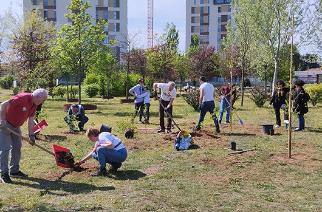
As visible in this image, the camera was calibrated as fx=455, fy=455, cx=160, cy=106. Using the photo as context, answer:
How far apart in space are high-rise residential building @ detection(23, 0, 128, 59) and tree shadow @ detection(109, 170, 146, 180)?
234 feet

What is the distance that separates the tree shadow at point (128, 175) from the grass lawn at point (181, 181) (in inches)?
0.7

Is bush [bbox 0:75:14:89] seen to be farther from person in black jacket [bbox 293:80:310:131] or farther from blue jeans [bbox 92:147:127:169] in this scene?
blue jeans [bbox 92:147:127:169]

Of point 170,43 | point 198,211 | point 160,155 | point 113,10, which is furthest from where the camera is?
point 113,10

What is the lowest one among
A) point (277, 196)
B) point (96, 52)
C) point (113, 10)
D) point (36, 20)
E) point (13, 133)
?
point (277, 196)

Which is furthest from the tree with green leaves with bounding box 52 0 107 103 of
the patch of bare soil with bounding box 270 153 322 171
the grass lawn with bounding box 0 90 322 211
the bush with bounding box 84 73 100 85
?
the patch of bare soil with bounding box 270 153 322 171

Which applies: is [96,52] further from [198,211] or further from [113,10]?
[113,10]

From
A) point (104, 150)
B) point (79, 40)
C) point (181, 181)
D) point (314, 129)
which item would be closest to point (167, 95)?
point (314, 129)

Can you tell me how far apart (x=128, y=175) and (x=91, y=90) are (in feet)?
93.7

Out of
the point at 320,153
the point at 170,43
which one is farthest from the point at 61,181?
the point at 170,43

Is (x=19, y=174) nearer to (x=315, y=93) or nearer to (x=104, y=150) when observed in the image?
(x=104, y=150)

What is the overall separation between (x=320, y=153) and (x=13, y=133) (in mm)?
6891

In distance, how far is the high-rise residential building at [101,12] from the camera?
79.7 metres

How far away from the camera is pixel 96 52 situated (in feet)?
77.5

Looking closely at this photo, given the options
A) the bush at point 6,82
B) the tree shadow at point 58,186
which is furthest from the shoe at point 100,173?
the bush at point 6,82
